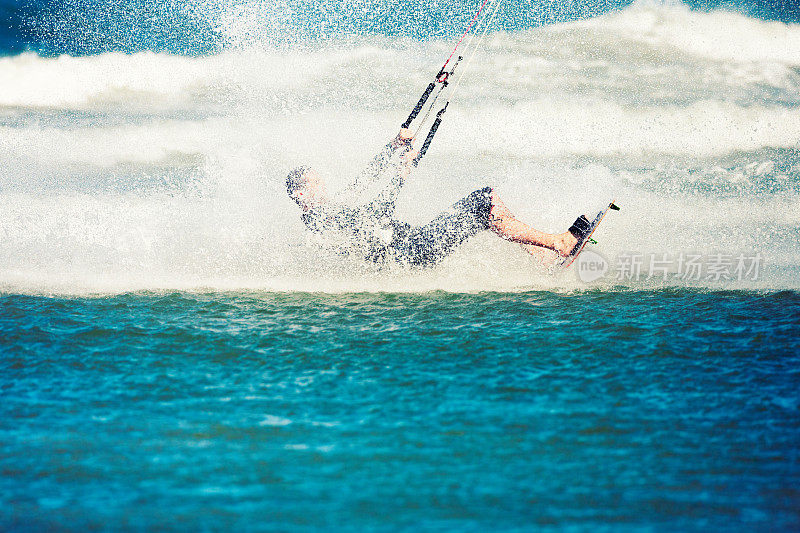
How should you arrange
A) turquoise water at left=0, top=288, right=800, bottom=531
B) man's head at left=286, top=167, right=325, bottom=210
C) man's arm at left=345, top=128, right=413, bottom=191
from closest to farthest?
1. turquoise water at left=0, top=288, right=800, bottom=531
2. man's arm at left=345, top=128, right=413, bottom=191
3. man's head at left=286, top=167, right=325, bottom=210

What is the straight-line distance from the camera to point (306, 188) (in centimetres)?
580

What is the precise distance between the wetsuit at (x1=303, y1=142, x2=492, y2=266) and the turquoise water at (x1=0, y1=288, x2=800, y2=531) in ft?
2.18

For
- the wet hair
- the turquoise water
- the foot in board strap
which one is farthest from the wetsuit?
the foot in board strap

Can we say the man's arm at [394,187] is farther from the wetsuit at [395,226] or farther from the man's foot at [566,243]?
the man's foot at [566,243]

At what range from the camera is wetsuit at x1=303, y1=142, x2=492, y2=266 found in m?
5.72

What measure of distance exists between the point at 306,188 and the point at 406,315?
1.53 meters

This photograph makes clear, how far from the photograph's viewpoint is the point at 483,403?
3.60m

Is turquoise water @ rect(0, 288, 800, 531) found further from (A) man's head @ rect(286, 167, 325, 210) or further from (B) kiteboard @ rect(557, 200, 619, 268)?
(A) man's head @ rect(286, 167, 325, 210)

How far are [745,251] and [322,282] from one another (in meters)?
5.19

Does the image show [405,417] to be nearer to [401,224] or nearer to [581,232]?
[401,224]

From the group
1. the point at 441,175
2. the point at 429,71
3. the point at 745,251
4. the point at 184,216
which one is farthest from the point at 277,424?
the point at 429,71

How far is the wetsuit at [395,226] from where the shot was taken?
225 inches

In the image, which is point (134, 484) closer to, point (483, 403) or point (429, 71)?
point (483, 403)

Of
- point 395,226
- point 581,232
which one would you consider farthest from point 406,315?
point 581,232
